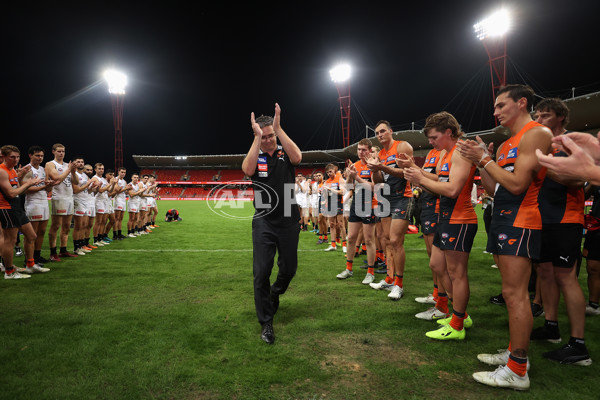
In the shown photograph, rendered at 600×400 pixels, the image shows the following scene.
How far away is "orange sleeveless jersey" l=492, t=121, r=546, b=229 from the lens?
2.46 metres

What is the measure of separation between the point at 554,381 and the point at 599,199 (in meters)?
2.98

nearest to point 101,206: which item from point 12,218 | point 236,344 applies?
point 12,218

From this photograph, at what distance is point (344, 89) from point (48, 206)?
42.6 m

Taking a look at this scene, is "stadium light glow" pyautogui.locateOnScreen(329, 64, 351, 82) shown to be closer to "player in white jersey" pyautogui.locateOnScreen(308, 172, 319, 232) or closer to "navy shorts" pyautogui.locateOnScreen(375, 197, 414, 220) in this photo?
"player in white jersey" pyautogui.locateOnScreen(308, 172, 319, 232)

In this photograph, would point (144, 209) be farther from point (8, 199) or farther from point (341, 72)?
point (341, 72)

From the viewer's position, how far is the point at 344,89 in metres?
44.1

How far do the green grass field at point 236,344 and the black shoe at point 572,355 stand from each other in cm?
7

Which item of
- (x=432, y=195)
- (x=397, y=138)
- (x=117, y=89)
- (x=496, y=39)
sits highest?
(x=117, y=89)

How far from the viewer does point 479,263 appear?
23.8ft

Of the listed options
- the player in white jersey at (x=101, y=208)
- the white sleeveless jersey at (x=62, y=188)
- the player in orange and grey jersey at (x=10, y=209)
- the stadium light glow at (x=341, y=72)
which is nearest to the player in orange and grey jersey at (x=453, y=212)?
the player in orange and grey jersey at (x=10, y=209)

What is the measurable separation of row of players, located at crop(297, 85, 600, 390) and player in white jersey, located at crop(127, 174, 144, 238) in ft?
35.9

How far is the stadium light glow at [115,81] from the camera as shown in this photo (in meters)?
42.1

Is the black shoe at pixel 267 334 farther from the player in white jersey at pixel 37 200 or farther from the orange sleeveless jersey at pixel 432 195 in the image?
the player in white jersey at pixel 37 200

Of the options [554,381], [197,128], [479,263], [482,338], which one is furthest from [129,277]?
[197,128]
